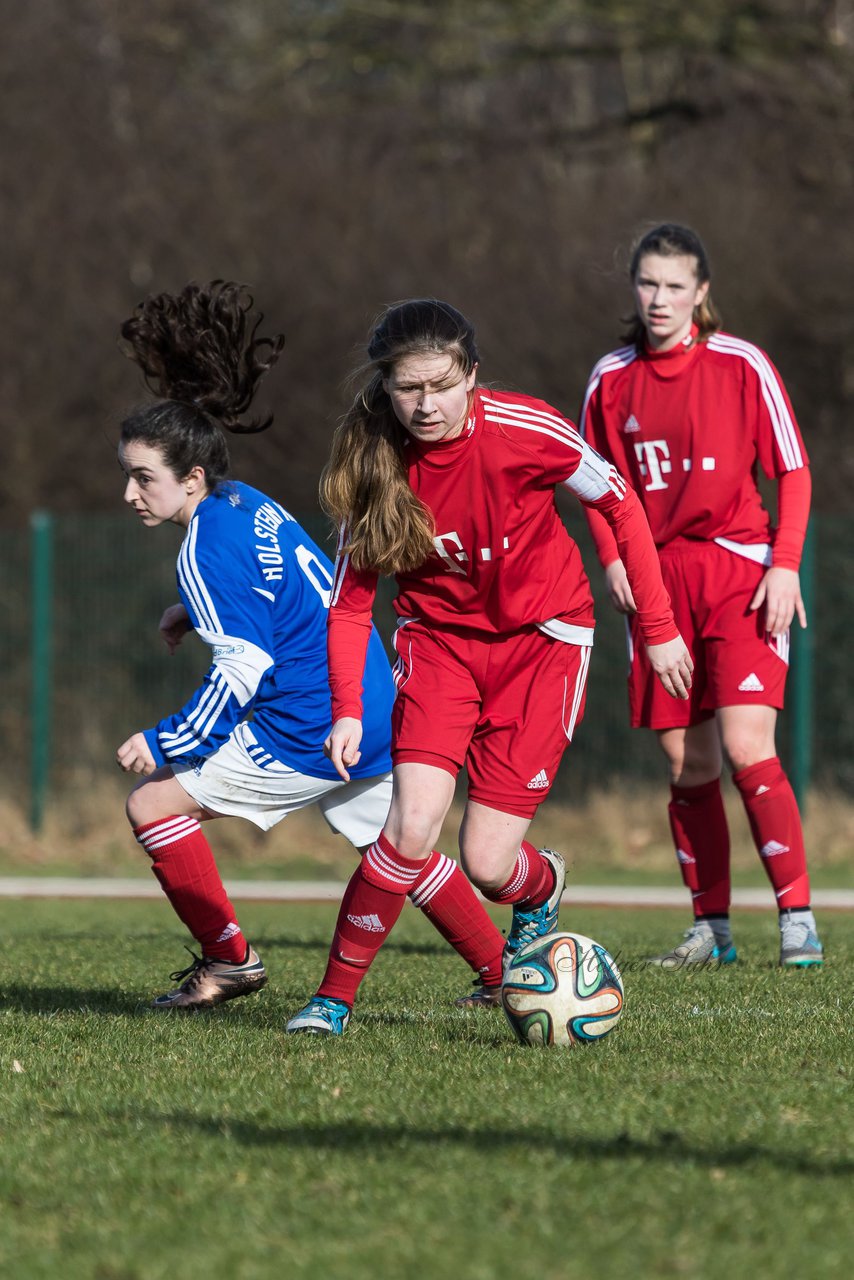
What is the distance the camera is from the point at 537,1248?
9.53ft

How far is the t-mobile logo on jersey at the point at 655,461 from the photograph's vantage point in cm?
648

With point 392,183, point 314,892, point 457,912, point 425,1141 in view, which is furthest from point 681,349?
point 392,183

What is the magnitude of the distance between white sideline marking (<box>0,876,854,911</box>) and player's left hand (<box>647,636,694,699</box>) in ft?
19.0

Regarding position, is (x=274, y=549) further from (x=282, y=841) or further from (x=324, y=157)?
(x=324, y=157)

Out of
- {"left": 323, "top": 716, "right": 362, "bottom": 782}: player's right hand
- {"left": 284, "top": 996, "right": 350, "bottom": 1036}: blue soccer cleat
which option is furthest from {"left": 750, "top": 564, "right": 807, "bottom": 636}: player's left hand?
{"left": 284, "top": 996, "right": 350, "bottom": 1036}: blue soccer cleat

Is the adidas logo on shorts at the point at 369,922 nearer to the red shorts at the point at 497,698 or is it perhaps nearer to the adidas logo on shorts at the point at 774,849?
the red shorts at the point at 497,698

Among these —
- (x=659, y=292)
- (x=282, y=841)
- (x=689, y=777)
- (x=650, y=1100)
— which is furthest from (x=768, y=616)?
(x=282, y=841)

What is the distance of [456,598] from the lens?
202 inches

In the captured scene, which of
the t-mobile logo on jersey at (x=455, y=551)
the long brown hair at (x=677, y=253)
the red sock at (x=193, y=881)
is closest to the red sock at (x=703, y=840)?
the long brown hair at (x=677, y=253)

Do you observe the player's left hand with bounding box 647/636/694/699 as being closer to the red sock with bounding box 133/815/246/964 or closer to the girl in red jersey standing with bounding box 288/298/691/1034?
the girl in red jersey standing with bounding box 288/298/691/1034

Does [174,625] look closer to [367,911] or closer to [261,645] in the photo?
[261,645]

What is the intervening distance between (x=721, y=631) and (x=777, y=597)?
0.24 meters

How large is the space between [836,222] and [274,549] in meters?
15.4

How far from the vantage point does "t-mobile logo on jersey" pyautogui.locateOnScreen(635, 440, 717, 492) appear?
648cm
